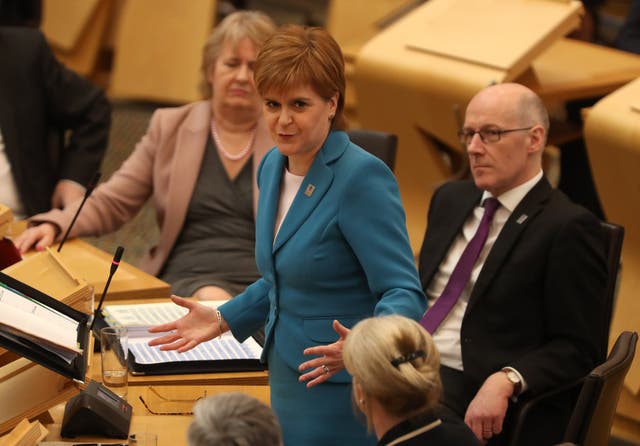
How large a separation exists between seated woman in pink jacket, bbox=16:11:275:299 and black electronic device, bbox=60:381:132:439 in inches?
56.2

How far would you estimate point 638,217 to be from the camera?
3992 mm

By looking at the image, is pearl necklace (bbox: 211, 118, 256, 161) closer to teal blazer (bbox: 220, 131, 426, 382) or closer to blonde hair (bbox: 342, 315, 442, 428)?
teal blazer (bbox: 220, 131, 426, 382)

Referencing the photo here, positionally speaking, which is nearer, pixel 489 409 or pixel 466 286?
pixel 489 409

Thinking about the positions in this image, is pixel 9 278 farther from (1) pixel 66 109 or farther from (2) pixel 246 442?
(1) pixel 66 109

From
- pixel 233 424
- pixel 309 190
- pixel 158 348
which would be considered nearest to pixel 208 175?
pixel 158 348

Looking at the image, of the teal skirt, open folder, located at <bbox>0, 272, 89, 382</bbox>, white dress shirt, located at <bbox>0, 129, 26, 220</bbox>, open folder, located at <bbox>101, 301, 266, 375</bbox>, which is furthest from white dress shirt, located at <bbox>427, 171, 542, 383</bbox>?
white dress shirt, located at <bbox>0, 129, 26, 220</bbox>

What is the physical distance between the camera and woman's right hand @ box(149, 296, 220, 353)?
2.46 m

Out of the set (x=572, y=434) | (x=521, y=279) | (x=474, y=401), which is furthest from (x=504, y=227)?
(x=572, y=434)

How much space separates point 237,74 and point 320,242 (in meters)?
1.64

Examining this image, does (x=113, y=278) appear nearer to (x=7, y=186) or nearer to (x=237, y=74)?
(x=237, y=74)

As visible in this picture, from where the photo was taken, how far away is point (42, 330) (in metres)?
2.22

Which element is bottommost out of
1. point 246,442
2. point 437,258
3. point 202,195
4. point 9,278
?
point 202,195

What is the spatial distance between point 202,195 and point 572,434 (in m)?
1.78

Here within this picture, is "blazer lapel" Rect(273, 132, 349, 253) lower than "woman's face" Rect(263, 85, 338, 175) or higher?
lower
